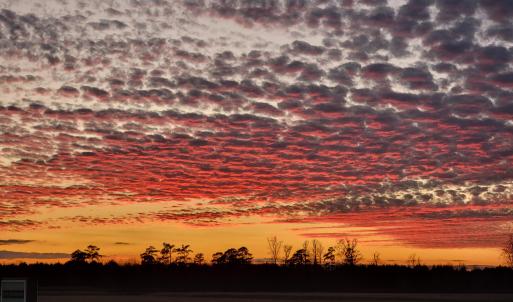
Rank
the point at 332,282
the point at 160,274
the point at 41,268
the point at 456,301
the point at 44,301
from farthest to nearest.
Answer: the point at 41,268, the point at 160,274, the point at 332,282, the point at 456,301, the point at 44,301

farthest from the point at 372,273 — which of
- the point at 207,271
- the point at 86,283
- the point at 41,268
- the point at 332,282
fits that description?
the point at 41,268

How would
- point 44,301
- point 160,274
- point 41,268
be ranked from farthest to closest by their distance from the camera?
point 41,268 < point 160,274 < point 44,301

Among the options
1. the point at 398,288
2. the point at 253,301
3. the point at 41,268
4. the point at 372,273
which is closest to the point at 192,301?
the point at 253,301

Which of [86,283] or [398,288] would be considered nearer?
[398,288]

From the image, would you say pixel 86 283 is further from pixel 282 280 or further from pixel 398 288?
pixel 398 288

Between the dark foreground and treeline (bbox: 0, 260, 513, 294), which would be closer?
the dark foreground

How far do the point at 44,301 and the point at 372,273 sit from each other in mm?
63675

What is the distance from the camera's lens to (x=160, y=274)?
11062 cm

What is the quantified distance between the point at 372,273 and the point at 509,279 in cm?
1965

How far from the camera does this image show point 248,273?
371ft

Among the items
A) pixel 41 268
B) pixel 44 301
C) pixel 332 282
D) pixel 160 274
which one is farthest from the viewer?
pixel 41 268

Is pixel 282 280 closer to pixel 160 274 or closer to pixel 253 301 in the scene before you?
pixel 160 274

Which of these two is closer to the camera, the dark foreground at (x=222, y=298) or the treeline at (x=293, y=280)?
the dark foreground at (x=222, y=298)

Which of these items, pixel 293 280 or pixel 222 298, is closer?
pixel 222 298
